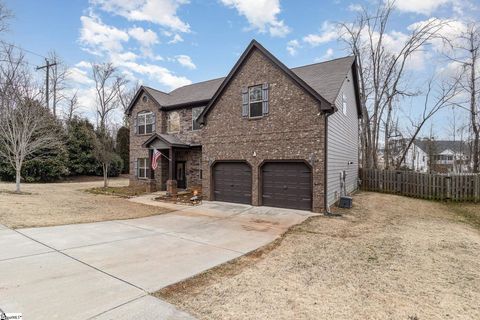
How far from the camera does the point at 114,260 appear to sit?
542cm

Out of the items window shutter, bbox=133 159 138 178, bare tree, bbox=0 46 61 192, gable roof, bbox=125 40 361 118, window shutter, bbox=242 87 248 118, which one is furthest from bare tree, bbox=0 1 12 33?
window shutter, bbox=242 87 248 118

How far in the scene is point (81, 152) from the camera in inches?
1121

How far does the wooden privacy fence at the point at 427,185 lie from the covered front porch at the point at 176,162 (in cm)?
1211

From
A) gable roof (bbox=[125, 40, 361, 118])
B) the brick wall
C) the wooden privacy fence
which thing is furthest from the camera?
the brick wall

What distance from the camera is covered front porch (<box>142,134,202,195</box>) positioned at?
1727 cm

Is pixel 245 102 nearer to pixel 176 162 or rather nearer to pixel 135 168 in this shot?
pixel 176 162

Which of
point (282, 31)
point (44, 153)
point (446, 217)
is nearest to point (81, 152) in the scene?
point (44, 153)

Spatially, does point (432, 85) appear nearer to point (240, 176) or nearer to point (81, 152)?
A: point (240, 176)

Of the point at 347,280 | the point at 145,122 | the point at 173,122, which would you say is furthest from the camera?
the point at 145,122

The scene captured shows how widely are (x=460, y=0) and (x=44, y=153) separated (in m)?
34.2

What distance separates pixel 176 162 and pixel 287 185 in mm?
9959

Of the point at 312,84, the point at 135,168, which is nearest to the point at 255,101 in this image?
the point at 312,84

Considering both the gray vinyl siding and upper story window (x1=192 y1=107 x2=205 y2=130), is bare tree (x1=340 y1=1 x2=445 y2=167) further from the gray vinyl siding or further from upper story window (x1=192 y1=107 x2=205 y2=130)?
upper story window (x1=192 y1=107 x2=205 y2=130)

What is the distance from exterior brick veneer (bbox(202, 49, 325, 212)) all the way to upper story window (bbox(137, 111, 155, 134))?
6.95 meters
